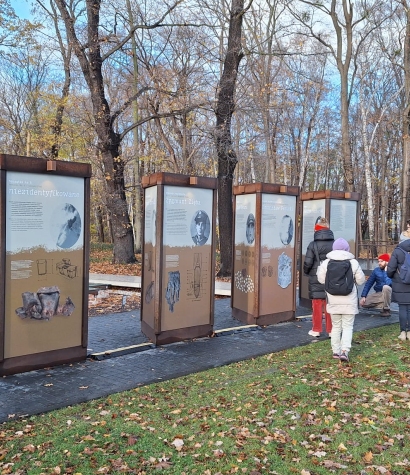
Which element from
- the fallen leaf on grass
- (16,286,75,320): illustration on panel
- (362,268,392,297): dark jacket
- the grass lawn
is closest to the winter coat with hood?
the grass lawn

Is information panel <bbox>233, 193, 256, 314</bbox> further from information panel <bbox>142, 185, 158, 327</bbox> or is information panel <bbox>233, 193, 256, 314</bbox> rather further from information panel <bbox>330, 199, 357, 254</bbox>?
information panel <bbox>330, 199, 357, 254</bbox>

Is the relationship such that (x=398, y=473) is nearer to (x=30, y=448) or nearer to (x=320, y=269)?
(x=30, y=448)

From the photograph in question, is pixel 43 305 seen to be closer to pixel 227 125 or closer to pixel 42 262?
pixel 42 262

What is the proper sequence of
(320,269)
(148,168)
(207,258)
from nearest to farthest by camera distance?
(320,269), (207,258), (148,168)

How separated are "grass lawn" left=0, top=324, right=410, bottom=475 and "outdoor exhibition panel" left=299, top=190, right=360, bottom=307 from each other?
5282 mm

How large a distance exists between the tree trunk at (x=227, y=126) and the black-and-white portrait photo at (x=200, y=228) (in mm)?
8188

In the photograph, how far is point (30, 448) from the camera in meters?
4.08

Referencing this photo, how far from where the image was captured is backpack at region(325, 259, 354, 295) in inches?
261

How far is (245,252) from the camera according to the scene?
31.7ft

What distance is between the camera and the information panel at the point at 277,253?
9438 millimetres

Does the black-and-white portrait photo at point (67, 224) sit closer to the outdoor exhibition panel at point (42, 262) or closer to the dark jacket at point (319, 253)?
the outdoor exhibition panel at point (42, 262)

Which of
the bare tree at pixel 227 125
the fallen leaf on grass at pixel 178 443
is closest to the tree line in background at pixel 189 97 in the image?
the bare tree at pixel 227 125

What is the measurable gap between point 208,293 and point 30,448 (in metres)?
4.78

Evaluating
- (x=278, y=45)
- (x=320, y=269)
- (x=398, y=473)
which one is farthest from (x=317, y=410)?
(x=278, y=45)
